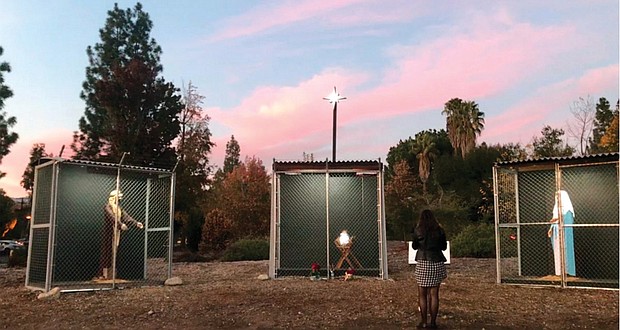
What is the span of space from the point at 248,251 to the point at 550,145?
1535cm

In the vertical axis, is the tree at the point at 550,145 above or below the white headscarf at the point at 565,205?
above

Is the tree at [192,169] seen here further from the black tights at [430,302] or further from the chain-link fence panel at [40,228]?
the black tights at [430,302]

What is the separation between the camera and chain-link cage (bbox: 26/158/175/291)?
10.8m

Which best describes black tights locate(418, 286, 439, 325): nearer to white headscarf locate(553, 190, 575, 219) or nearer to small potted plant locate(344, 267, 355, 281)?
small potted plant locate(344, 267, 355, 281)

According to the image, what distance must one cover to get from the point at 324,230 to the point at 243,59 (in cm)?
659

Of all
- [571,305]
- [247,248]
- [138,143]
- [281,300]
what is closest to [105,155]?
[138,143]

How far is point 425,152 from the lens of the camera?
151 feet

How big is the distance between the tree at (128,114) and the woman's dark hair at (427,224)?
74.4ft

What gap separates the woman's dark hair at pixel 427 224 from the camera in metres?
7.24

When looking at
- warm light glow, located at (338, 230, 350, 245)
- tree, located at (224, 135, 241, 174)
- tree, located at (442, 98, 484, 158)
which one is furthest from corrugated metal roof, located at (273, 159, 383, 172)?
tree, located at (224, 135, 241, 174)

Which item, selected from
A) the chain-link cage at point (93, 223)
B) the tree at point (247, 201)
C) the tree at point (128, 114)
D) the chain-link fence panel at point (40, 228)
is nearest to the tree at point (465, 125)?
the tree at point (247, 201)

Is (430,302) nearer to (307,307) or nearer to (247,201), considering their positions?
(307,307)

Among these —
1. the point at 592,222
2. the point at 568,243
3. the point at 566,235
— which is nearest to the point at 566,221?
the point at 566,235

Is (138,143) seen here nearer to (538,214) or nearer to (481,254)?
(481,254)
